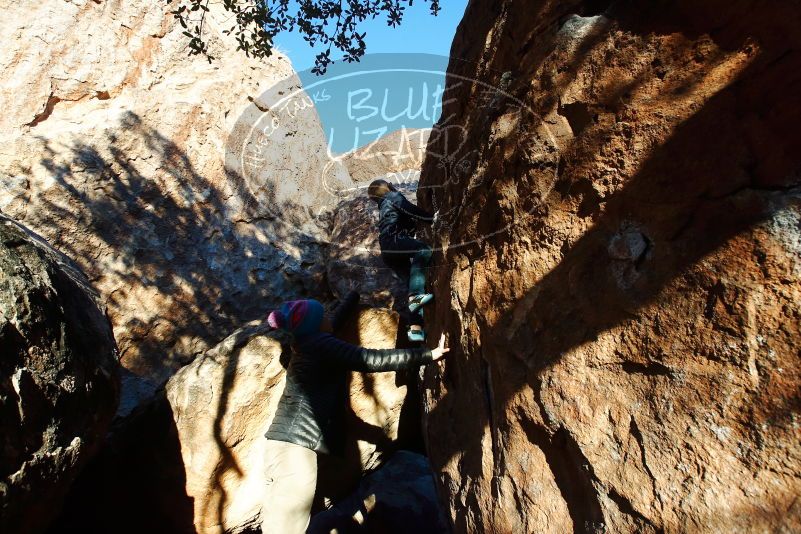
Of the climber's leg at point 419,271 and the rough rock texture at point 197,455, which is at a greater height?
the climber's leg at point 419,271

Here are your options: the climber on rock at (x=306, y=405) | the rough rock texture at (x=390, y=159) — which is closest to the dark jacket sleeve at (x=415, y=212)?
the climber on rock at (x=306, y=405)

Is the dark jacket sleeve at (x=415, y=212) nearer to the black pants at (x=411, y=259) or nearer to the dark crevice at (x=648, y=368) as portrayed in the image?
the black pants at (x=411, y=259)

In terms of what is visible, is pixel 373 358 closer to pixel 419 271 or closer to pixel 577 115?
pixel 419 271

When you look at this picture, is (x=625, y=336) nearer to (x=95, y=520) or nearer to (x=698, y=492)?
(x=698, y=492)

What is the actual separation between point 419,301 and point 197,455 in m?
2.02

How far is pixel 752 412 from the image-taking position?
4.79ft

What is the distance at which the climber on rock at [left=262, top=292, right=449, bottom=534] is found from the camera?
3227mm

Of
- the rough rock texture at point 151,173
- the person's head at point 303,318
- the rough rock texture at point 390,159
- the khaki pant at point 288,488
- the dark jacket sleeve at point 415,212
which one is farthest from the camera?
the rough rock texture at point 390,159

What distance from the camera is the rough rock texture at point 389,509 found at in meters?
4.15

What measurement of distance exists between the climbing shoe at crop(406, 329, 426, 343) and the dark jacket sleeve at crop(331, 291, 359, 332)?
57cm

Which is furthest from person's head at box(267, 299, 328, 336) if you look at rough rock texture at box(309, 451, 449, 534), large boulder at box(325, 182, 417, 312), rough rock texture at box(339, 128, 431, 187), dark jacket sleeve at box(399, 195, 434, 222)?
rough rock texture at box(339, 128, 431, 187)

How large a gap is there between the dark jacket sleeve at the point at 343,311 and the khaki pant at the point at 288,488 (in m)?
1.05

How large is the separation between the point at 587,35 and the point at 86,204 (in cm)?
482

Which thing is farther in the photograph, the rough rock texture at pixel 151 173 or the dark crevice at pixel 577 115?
the rough rock texture at pixel 151 173
